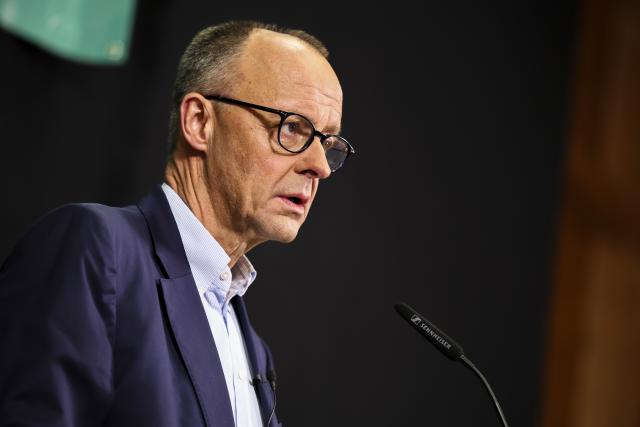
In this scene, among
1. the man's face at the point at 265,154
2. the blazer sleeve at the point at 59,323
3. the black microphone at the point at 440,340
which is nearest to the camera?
the blazer sleeve at the point at 59,323

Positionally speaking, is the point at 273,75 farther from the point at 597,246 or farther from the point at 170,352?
the point at 597,246

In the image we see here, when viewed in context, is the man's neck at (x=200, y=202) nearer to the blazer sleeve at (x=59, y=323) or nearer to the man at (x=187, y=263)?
the man at (x=187, y=263)

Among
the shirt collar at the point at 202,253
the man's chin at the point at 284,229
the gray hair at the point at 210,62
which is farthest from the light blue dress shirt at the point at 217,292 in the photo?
the gray hair at the point at 210,62

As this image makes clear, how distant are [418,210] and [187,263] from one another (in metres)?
1.34

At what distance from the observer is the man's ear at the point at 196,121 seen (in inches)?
59.8

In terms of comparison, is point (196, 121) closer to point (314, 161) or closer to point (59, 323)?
point (314, 161)

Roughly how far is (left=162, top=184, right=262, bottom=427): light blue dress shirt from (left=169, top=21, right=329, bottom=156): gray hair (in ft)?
0.76

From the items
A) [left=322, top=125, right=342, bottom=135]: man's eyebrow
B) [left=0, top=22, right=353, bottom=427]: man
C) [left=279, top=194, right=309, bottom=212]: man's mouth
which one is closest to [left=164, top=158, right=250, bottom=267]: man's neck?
[left=0, top=22, right=353, bottom=427]: man

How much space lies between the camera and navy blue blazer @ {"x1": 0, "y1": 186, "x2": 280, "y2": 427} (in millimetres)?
1010

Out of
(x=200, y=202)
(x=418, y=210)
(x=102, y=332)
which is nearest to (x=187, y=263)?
(x=200, y=202)

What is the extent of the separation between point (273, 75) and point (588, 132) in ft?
5.45

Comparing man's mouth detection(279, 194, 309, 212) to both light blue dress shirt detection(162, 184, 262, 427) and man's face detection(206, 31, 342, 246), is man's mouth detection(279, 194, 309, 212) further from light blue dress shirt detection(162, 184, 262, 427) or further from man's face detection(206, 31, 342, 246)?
light blue dress shirt detection(162, 184, 262, 427)

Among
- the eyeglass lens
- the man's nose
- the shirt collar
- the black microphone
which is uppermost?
the eyeglass lens

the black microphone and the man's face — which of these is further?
the man's face
